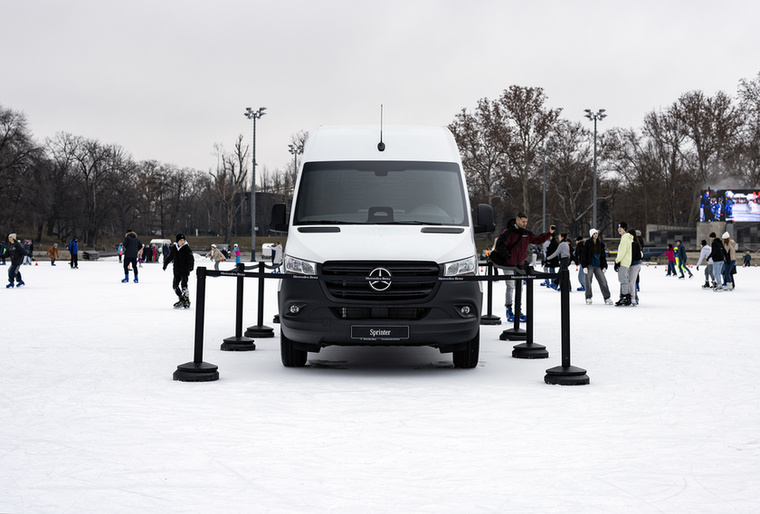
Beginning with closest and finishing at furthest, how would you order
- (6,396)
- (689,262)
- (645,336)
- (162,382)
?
(6,396) < (162,382) < (645,336) < (689,262)

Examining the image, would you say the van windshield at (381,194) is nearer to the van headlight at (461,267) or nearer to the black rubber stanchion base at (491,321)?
the van headlight at (461,267)

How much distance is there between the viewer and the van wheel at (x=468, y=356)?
9164 millimetres

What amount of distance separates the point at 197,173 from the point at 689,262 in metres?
73.3

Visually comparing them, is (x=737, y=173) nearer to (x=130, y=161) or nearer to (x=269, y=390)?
(x=130, y=161)

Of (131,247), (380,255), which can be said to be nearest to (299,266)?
(380,255)

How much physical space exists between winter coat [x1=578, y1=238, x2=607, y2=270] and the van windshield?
35.6 ft

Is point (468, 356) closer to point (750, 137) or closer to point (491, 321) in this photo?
point (491, 321)

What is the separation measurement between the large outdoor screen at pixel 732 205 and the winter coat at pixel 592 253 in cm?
4470

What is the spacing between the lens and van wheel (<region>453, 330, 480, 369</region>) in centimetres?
916

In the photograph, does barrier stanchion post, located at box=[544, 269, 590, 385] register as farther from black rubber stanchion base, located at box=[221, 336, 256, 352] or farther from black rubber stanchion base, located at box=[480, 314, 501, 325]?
black rubber stanchion base, located at box=[480, 314, 501, 325]

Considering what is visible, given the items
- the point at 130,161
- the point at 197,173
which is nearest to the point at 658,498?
the point at 130,161

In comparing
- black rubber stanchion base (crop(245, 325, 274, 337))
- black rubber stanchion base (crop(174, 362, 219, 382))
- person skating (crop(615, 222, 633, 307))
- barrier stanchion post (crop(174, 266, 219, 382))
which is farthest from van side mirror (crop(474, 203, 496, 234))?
person skating (crop(615, 222, 633, 307))

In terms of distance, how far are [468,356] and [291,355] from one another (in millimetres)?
1868

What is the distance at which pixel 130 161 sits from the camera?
3708 inches
